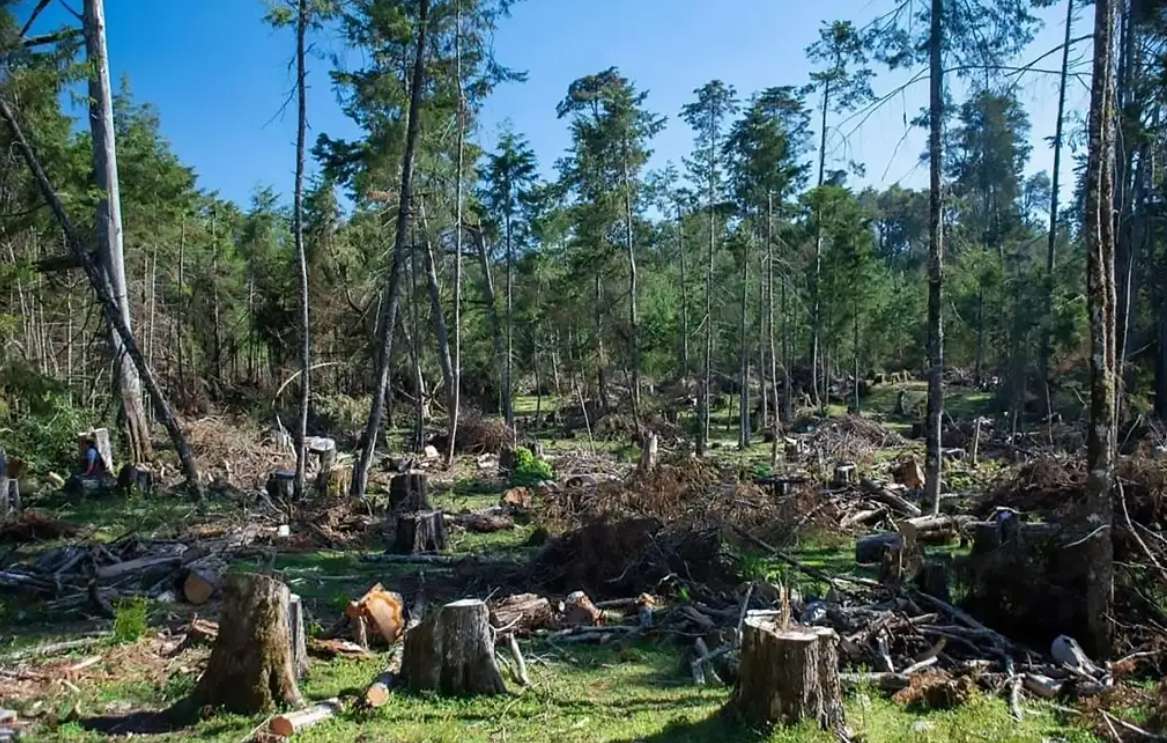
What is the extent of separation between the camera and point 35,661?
561 cm

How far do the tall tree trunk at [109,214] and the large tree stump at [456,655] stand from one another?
39.1ft

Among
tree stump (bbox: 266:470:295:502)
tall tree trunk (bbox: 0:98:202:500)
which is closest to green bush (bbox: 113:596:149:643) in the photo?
tree stump (bbox: 266:470:295:502)

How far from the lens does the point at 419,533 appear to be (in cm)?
961

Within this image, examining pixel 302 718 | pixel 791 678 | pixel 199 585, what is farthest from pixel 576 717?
pixel 199 585

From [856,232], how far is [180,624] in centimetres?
2816

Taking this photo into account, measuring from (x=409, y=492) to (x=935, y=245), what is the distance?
8.62 meters

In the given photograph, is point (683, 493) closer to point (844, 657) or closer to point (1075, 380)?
point (844, 657)

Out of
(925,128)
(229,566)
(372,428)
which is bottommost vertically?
(229,566)

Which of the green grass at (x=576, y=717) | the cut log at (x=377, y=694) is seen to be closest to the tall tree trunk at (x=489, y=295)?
the green grass at (x=576, y=717)

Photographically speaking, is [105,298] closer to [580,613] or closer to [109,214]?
[109,214]

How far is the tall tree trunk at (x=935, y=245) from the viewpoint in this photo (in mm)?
11156

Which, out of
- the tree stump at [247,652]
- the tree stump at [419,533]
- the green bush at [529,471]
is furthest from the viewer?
the green bush at [529,471]

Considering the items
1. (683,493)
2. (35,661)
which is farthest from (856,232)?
(35,661)

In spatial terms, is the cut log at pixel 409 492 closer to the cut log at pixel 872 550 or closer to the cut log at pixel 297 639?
the cut log at pixel 872 550
